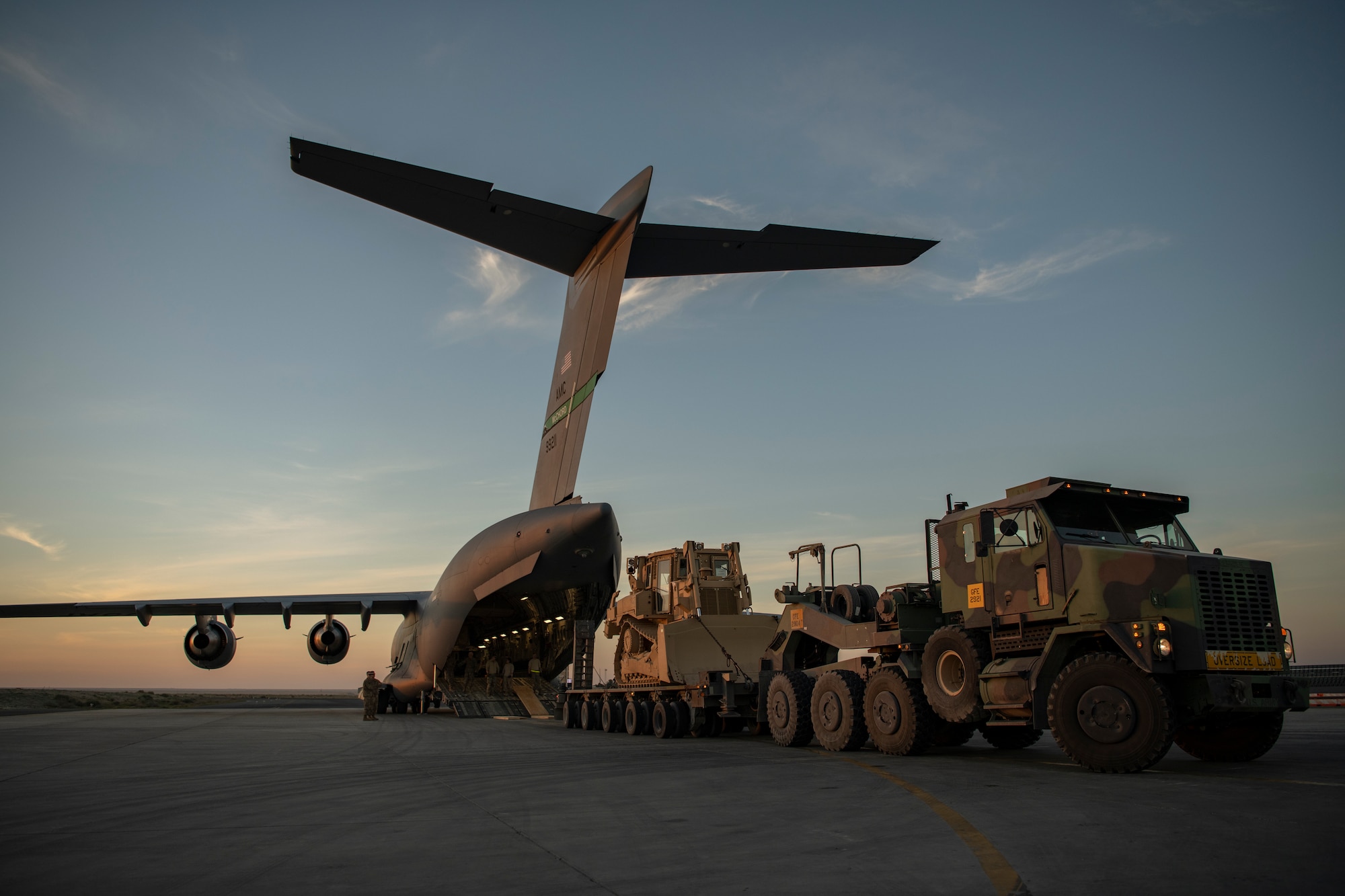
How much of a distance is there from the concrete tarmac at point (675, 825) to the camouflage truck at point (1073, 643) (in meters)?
0.46

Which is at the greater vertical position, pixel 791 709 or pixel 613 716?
pixel 791 709

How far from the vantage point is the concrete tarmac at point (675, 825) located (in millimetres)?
4434

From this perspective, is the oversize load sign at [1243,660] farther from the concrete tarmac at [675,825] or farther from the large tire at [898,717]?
the large tire at [898,717]

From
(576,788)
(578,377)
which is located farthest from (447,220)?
(576,788)

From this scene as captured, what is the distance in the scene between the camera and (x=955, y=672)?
1036 cm

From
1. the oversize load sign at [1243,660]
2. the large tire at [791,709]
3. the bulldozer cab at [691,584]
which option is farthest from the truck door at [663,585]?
the oversize load sign at [1243,660]

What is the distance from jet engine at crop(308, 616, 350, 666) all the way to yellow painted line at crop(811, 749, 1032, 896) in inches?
1033

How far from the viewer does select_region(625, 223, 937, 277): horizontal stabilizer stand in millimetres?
15781

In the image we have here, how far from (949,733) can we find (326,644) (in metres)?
24.2

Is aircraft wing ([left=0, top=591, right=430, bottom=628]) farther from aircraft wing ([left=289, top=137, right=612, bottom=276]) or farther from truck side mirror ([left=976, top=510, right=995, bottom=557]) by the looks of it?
truck side mirror ([left=976, top=510, right=995, bottom=557])

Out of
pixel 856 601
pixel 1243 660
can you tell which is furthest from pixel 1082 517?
pixel 856 601

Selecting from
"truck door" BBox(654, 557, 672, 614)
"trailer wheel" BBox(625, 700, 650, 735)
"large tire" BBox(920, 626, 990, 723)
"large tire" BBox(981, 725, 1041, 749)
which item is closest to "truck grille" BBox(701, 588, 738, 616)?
"truck door" BBox(654, 557, 672, 614)

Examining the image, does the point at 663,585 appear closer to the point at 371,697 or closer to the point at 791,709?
the point at 791,709

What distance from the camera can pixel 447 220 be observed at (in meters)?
15.1
